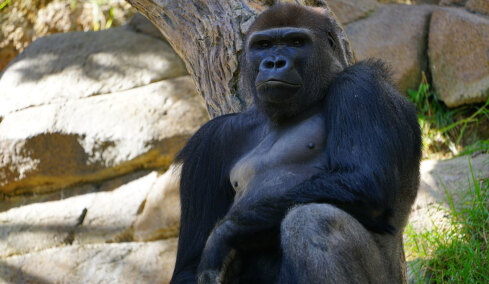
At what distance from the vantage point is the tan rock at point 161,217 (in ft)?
20.7

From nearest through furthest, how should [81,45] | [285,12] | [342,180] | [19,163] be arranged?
1. [342,180]
2. [285,12]
3. [19,163]
4. [81,45]

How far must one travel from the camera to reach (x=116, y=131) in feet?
22.1

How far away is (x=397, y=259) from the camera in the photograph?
3.34 metres

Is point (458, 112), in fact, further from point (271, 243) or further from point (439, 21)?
point (271, 243)

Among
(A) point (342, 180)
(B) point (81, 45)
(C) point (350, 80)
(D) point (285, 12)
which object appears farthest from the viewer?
(B) point (81, 45)

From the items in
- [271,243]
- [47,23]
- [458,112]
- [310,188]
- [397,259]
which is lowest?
[458,112]

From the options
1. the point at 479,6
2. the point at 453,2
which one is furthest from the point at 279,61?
the point at 453,2

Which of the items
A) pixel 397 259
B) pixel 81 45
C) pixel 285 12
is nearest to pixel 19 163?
pixel 81 45

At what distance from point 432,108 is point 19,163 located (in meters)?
4.37

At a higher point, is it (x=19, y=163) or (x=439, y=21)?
(x=439, y=21)

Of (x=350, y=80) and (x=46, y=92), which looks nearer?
(x=350, y=80)

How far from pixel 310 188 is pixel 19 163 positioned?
15.2 feet

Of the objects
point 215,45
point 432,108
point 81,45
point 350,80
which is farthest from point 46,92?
point 350,80

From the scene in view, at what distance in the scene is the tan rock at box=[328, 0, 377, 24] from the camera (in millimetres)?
7492
